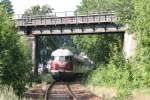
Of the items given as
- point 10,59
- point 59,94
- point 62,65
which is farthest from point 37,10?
point 10,59

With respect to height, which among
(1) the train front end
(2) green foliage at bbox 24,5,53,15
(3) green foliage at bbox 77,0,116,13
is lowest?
(1) the train front end

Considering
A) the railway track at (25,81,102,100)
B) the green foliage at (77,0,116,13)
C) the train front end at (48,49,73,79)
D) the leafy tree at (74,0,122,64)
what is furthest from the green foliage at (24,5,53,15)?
the railway track at (25,81,102,100)

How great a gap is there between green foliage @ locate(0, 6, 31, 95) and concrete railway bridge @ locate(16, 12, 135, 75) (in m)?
29.2

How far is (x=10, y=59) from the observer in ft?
79.6

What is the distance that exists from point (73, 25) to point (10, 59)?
3584cm

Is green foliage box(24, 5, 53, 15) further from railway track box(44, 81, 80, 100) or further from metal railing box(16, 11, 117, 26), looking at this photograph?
railway track box(44, 81, 80, 100)

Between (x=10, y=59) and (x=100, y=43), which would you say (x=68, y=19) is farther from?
(x=10, y=59)

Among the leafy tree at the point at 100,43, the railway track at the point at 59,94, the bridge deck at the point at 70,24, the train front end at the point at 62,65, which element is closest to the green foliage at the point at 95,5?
Result: the leafy tree at the point at 100,43

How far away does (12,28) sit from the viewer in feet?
82.9

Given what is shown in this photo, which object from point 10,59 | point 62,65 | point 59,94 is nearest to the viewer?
point 10,59

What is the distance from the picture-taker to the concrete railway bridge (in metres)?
56.5

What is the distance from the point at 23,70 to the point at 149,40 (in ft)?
23.8

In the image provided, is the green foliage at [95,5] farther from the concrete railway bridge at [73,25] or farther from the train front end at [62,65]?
the train front end at [62,65]

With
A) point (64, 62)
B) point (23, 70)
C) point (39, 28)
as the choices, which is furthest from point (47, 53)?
point (23, 70)
